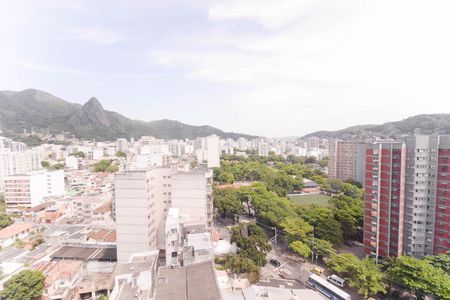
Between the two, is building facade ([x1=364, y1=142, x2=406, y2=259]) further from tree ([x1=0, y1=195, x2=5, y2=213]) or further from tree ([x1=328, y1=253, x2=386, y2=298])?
tree ([x1=0, y1=195, x2=5, y2=213])

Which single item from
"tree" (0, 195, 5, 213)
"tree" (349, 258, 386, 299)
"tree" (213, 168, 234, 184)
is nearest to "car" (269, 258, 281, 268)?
"tree" (349, 258, 386, 299)

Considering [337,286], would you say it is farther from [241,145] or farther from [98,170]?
[241,145]

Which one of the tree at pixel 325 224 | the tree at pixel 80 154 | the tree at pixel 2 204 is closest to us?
the tree at pixel 325 224

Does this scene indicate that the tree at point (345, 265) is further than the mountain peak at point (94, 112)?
No

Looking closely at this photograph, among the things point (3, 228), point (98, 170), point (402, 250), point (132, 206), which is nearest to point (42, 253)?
point (132, 206)

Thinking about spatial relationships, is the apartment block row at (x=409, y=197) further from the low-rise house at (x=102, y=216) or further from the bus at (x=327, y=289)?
the low-rise house at (x=102, y=216)

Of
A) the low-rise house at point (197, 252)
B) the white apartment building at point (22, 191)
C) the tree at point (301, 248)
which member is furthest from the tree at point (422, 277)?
the white apartment building at point (22, 191)

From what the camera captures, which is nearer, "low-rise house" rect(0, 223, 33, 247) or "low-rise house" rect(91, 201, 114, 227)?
"low-rise house" rect(0, 223, 33, 247)
